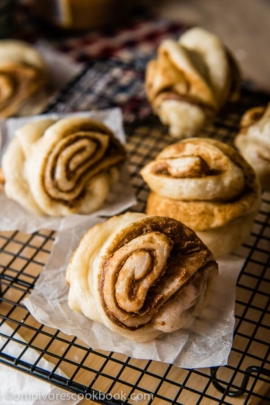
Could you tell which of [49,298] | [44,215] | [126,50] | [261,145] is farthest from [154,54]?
[49,298]

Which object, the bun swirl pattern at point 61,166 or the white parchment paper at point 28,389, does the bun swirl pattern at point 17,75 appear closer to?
the bun swirl pattern at point 61,166

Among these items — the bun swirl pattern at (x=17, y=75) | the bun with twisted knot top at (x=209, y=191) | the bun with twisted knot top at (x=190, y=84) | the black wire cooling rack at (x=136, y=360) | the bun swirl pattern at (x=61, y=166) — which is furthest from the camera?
the bun swirl pattern at (x=17, y=75)

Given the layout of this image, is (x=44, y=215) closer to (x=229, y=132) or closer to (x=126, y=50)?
(x=229, y=132)

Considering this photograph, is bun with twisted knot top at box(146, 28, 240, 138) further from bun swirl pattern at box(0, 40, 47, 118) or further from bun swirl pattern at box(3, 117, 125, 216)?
bun swirl pattern at box(0, 40, 47, 118)

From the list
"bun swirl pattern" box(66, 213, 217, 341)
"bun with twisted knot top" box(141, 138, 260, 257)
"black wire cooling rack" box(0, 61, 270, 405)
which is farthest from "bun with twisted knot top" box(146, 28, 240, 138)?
"bun swirl pattern" box(66, 213, 217, 341)

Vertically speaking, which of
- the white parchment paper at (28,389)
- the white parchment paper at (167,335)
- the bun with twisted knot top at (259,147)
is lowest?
the white parchment paper at (28,389)

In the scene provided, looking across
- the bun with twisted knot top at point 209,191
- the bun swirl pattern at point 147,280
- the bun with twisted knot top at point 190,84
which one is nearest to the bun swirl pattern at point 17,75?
the bun with twisted knot top at point 190,84
